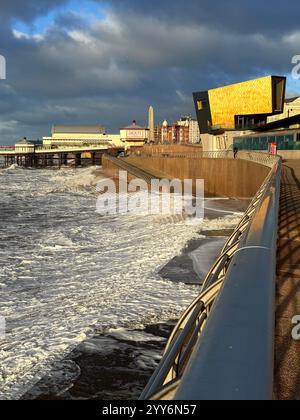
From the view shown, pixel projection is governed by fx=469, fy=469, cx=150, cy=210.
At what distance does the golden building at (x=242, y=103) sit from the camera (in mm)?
58844

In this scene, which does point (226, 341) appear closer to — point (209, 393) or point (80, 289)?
point (209, 393)

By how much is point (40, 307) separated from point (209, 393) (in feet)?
23.0

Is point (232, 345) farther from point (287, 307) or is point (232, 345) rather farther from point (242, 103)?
point (242, 103)

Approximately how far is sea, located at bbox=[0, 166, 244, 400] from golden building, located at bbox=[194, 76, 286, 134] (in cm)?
4638

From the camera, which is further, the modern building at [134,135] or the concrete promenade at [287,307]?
the modern building at [134,135]

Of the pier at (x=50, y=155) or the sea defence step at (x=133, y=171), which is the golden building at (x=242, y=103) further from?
the pier at (x=50, y=155)

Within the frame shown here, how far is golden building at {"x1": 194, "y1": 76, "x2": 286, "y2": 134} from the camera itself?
2317 inches

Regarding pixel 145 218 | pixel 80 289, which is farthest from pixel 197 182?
pixel 80 289

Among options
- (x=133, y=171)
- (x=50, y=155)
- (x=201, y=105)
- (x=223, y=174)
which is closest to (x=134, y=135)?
(x=50, y=155)

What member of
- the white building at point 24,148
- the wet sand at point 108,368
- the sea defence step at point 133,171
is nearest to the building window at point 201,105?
the sea defence step at point 133,171

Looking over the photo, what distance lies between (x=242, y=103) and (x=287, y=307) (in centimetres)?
5962

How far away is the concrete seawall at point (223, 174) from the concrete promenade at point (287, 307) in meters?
12.2

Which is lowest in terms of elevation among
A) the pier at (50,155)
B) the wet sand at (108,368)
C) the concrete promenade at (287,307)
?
the wet sand at (108,368)

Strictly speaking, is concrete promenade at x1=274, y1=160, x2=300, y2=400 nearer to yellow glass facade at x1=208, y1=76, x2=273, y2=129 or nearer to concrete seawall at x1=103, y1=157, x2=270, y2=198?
concrete seawall at x1=103, y1=157, x2=270, y2=198
